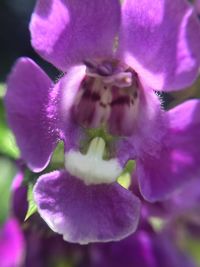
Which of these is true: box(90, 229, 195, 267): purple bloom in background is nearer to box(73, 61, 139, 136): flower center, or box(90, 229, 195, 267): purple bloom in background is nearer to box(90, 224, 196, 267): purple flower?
box(90, 224, 196, 267): purple flower

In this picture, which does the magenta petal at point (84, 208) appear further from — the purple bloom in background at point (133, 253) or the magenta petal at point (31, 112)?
the purple bloom in background at point (133, 253)

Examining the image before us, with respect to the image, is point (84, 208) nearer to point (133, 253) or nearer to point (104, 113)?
point (104, 113)

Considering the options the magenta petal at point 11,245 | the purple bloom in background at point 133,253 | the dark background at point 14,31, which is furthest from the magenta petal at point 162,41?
the dark background at point 14,31

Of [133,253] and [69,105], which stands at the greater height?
[69,105]

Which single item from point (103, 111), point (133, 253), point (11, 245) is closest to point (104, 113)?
point (103, 111)

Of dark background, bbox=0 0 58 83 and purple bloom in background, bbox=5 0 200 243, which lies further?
dark background, bbox=0 0 58 83

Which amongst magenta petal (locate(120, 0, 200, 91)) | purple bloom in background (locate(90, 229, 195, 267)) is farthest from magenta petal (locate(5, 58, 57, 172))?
purple bloom in background (locate(90, 229, 195, 267))
